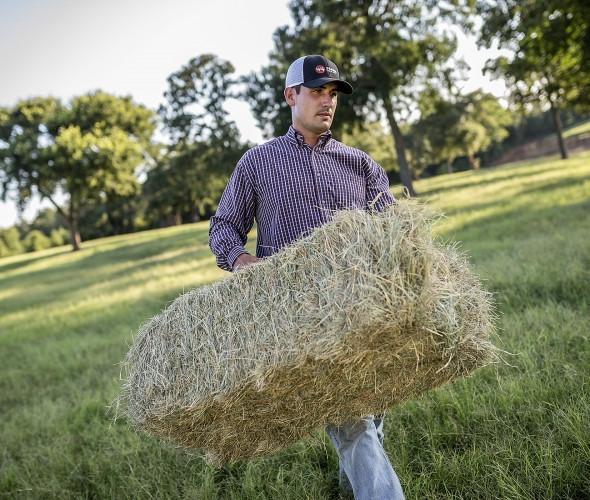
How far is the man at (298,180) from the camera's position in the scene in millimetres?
2715

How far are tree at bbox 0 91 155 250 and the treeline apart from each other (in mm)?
98

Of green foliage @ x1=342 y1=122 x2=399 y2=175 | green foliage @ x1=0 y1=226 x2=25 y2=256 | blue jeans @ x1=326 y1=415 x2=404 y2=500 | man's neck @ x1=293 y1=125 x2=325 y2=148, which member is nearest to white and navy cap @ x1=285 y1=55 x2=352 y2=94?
man's neck @ x1=293 y1=125 x2=325 y2=148

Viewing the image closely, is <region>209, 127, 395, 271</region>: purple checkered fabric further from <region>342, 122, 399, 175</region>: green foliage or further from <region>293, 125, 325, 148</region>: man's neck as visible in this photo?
<region>342, 122, 399, 175</region>: green foliage

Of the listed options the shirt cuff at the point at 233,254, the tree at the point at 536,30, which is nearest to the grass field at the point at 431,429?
the shirt cuff at the point at 233,254

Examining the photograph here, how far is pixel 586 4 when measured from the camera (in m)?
10.3

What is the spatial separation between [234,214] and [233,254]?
0.33 metres

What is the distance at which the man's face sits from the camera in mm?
2734

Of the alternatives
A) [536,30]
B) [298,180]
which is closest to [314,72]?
[298,180]

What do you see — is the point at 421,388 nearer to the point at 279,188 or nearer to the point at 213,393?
the point at 213,393

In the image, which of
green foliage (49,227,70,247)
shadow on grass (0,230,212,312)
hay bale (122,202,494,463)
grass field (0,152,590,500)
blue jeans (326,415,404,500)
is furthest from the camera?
green foliage (49,227,70,247)

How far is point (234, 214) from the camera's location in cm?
288

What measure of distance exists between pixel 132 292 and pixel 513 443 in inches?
448

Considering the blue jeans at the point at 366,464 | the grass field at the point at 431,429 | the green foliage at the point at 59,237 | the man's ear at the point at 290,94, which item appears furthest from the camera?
the green foliage at the point at 59,237

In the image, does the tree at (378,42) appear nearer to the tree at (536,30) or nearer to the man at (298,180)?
the tree at (536,30)
